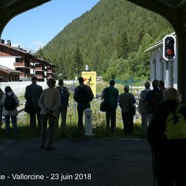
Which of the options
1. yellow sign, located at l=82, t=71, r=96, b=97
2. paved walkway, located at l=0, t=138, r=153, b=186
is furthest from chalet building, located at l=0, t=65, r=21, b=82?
paved walkway, located at l=0, t=138, r=153, b=186

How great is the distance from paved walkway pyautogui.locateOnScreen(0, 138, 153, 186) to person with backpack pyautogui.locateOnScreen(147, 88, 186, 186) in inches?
90.1

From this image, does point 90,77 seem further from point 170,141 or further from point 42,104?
point 170,141

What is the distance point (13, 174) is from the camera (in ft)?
25.5

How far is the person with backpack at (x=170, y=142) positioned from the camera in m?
4.67

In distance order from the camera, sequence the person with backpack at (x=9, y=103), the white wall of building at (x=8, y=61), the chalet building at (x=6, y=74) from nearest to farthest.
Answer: the person with backpack at (x=9, y=103), the chalet building at (x=6, y=74), the white wall of building at (x=8, y=61)

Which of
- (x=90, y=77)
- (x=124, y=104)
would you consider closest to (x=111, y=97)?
(x=124, y=104)

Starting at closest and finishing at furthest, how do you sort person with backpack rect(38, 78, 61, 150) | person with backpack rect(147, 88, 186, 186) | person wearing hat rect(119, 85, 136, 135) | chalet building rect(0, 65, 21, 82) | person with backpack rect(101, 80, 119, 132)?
1. person with backpack rect(147, 88, 186, 186)
2. person with backpack rect(38, 78, 61, 150)
3. person wearing hat rect(119, 85, 136, 135)
4. person with backpack rect(101, 80, 119, 132)
5. chalet building rect(0, 65, 21, 82)

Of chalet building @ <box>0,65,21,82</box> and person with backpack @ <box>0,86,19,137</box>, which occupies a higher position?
chalet building @ <box>0,65,21,82</box>

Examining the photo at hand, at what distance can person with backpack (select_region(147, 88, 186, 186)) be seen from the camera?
467 centimetres

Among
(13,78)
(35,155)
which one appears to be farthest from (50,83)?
(13,78)

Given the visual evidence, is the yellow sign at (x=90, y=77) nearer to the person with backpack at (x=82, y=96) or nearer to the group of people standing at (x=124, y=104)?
the group of people standing at (x=124, y=104)

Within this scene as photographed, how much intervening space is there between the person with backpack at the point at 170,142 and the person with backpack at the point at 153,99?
23.6 feet

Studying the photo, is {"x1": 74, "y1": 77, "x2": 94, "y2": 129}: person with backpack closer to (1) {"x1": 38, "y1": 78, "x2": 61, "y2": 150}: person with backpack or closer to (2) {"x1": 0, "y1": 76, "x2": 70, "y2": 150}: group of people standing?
(2) {"x1": 0, "y1": 76, "x2": 70, "y2": 150}: group of people standing

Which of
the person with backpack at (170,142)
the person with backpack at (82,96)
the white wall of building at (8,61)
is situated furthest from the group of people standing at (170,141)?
the white wall of building at (8,61)
